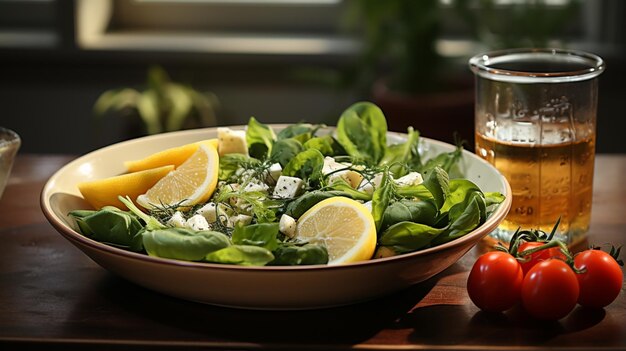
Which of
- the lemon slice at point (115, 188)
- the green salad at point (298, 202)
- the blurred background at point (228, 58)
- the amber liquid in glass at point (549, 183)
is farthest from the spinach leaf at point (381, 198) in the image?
the blurred background at point (228, 58)

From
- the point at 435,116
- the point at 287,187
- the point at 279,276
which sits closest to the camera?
the point at 279,276

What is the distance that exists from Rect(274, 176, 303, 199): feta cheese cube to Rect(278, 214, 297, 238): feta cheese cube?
0.10m

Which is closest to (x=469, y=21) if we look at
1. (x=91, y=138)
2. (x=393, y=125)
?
(x=393, y=125)

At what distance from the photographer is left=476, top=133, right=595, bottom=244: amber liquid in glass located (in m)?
1.25

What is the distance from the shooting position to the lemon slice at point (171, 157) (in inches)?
52.6

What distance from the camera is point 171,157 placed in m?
1.34

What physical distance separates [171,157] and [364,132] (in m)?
0.30

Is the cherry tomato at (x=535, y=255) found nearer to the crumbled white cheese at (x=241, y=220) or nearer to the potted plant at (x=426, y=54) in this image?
the crumbled white cheese at (x=241, y=220)

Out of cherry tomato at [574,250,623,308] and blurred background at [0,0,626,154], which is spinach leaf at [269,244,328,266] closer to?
cherry tomato at [574,250,623,308]

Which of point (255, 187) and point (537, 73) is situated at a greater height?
point (537, 73)

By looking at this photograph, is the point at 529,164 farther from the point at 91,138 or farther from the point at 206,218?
the point at 91,138

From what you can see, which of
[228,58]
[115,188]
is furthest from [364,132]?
[228,58]

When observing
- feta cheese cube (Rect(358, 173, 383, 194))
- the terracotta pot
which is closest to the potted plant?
the terracotta pot

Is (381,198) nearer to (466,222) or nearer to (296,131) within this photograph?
(466,222)
